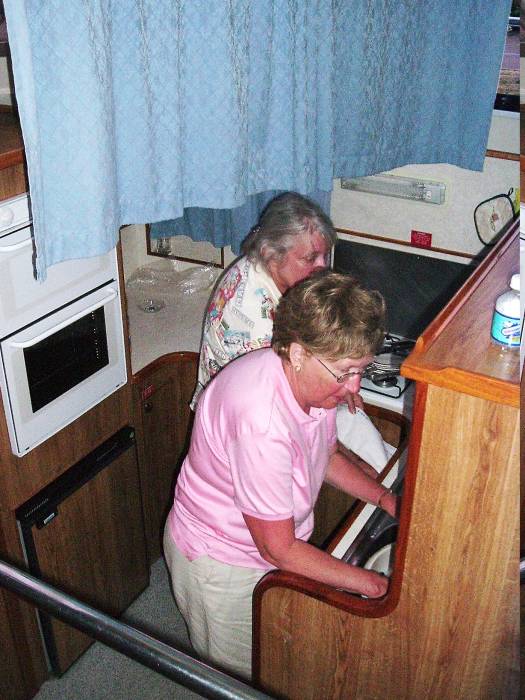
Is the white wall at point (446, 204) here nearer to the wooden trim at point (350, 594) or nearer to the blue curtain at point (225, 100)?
the blue curtain at point (225, 100)

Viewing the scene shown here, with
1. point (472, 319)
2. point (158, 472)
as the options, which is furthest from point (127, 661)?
point (472, 319)

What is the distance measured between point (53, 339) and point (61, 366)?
0.10 metres

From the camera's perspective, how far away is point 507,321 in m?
0.98

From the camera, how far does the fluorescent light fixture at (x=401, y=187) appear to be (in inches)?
95.3

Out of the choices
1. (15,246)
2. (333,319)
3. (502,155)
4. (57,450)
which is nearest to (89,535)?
(57,450)

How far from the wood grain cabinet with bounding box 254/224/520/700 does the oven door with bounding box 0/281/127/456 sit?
0.77m

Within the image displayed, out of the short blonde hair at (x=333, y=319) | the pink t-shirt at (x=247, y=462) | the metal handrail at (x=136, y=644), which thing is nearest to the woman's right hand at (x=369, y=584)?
the pink t-shirt at (x=247, y=462)

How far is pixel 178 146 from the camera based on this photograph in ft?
5.31

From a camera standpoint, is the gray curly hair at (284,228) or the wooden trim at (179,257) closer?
the gray curly hair at (284,228)

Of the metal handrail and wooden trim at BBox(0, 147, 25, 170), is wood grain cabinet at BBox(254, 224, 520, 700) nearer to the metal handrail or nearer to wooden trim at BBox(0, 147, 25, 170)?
the metal handrail

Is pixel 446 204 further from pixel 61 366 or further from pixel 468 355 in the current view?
pixel 468 355

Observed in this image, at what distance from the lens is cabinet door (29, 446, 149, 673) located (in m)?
2.07

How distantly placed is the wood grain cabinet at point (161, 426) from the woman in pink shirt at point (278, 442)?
32.4 inches

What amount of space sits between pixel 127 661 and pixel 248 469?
1332mm
